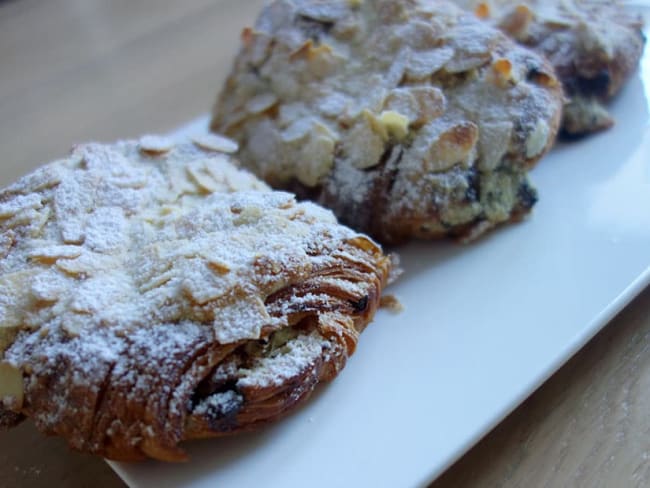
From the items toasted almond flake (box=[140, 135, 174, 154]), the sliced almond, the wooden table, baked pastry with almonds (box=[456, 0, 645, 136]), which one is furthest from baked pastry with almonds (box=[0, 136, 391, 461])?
baked pastry with almonds (box=[456, 0, 645, 136])

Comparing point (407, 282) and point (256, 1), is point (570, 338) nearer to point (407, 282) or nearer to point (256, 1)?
point (407, 282)

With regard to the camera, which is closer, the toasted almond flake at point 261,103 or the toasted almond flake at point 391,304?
the toasted almond flake at point 391,304

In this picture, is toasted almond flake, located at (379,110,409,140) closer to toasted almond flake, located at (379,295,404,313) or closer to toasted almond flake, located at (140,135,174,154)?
toasted almond flake, located at (379,295,404,313)

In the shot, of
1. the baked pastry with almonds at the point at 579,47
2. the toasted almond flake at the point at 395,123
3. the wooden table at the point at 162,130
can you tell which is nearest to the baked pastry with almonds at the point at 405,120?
the toasted almond flake at the point at 395,123

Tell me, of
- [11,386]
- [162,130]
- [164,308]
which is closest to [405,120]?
[164,308]

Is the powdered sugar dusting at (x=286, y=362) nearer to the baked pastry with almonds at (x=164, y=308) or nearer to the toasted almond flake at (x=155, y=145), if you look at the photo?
the baked pastry with almonds at (x=164, y=308)

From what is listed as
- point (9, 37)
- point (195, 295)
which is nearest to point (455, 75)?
point (195, 295)
